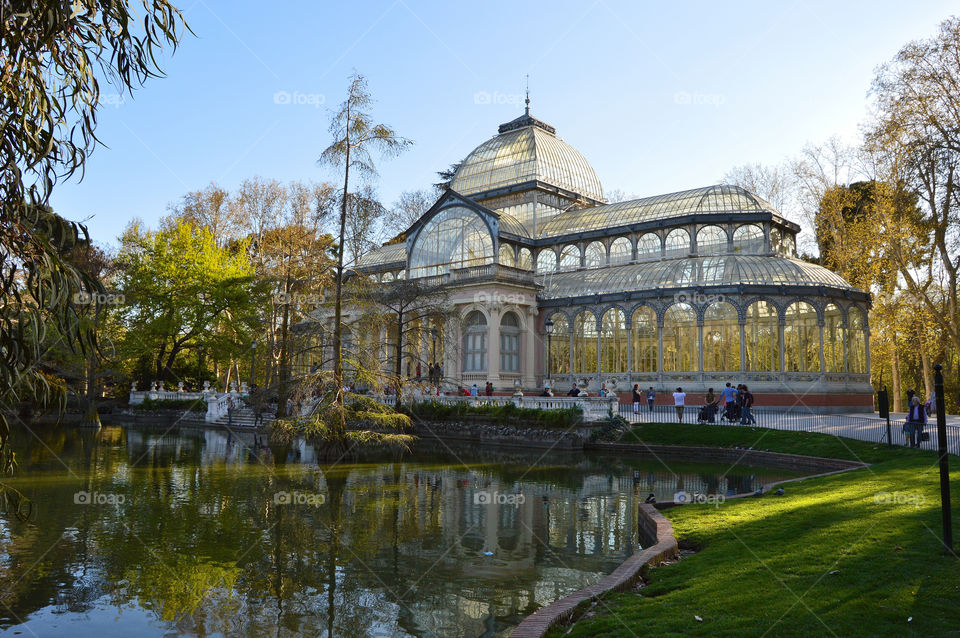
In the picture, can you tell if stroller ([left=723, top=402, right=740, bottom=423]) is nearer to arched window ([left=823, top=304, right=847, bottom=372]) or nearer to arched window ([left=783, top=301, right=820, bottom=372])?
arched window ([left=783, top=301, right=820, bottom=372])

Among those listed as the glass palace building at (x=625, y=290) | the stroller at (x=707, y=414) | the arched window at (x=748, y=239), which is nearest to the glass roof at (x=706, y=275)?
the glass palace building at (x=625, y=290)

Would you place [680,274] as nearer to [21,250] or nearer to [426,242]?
[426,242]

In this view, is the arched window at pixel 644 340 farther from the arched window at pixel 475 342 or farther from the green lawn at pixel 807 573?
the green lawn at pixel 807 573

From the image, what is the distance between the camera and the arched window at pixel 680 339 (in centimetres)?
3381

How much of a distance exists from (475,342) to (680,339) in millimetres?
11449

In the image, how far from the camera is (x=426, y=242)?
4378cm

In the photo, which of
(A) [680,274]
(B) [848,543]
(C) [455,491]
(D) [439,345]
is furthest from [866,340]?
(B) [848,543]

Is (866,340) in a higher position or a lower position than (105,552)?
higher

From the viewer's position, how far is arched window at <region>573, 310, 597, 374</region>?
3747 centimetres

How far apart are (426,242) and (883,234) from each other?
25415 mm

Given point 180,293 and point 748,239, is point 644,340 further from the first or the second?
point 180,293

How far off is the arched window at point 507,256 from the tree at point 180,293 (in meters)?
14.7

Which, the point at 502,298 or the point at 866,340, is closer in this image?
the point at 866,340

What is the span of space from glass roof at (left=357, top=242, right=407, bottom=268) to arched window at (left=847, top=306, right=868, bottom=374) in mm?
28715
